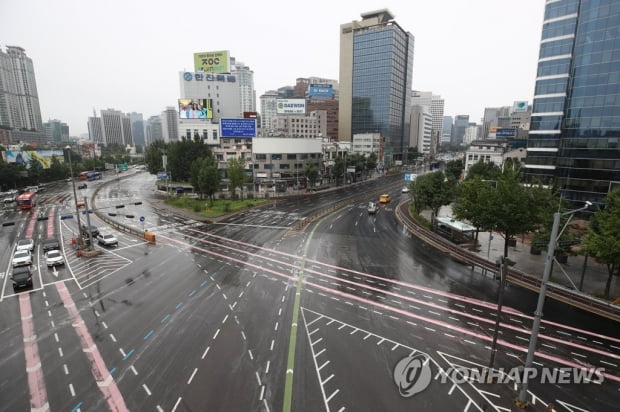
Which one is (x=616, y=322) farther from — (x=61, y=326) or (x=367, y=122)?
(x=367, y=122)

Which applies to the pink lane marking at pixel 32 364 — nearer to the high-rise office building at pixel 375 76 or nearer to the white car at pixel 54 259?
the white car at pixel 54 259

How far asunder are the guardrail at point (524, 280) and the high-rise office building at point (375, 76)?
387ft

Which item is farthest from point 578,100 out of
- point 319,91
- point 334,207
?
point 319,91

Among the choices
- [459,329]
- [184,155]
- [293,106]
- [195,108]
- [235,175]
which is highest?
[293,106]

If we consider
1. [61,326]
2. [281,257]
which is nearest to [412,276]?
[281,257]

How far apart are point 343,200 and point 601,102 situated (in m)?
50.4

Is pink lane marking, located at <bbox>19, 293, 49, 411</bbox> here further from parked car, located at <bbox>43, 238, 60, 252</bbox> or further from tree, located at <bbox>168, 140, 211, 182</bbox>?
tree, located at <bbox>168, 140, 211, 182</bbox>

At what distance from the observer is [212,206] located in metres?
65.6

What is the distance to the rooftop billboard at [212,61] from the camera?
128m

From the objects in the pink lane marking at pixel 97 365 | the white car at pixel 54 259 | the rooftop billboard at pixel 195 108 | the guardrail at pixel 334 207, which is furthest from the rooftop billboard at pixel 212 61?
the pink lane marking at pixel 97 365

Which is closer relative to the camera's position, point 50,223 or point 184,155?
point 50,223

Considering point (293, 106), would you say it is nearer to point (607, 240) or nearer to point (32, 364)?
point (607, 240)

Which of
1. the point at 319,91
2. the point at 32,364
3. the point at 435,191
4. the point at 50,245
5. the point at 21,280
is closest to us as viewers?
the point at 32,364

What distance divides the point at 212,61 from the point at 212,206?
91.1 meters
